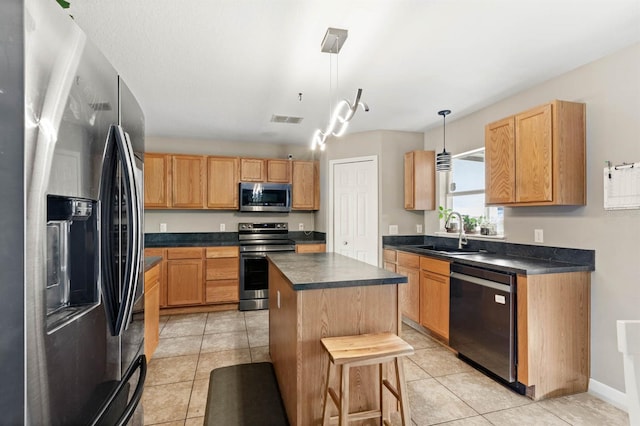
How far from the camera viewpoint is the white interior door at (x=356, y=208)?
452 centimetres

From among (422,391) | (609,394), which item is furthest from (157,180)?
(609,394)

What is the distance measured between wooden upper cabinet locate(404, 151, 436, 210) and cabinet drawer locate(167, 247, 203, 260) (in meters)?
2.97

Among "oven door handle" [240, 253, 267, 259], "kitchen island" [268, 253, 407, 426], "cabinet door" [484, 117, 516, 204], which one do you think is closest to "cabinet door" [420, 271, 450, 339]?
"cabinet door" [484, 117, 516, 204]

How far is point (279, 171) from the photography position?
5109 millimetres

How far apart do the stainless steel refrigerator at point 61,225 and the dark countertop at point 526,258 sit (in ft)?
8.29

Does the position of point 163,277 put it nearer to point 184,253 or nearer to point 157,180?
point 184,253

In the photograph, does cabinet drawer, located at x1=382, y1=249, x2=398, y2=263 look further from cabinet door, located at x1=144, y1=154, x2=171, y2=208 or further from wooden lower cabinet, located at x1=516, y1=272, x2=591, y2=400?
cabinet door, located at x1=144, y1=154, x2=171, y2=208

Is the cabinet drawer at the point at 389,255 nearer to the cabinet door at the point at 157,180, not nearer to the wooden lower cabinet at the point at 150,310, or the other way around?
the wooden lower cabinet at the point at 150,310

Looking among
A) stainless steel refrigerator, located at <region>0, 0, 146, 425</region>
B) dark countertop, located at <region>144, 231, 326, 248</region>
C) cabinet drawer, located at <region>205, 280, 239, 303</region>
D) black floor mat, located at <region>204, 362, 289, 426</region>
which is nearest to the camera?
stainless steel refrigerator, located at <region>0, 0, 146, 425</region>

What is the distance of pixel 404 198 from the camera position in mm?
4504

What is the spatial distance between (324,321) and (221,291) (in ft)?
9.90

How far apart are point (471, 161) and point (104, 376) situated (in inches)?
157

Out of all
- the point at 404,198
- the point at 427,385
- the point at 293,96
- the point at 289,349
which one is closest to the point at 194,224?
the point at 293,96

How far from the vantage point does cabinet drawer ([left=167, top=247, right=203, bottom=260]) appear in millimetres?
4359
